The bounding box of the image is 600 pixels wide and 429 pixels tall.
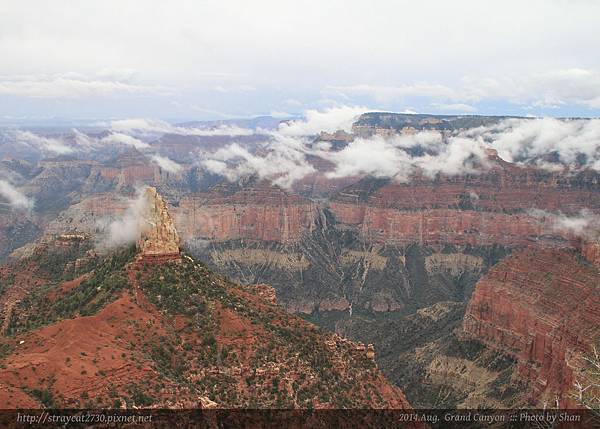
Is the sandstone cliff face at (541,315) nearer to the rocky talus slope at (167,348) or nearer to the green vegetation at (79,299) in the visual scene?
the rocky talus slope at (167,348)

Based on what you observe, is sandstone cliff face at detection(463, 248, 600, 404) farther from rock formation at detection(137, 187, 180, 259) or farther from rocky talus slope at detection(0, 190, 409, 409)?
rock formation at detection(137, 187, 180, 259)

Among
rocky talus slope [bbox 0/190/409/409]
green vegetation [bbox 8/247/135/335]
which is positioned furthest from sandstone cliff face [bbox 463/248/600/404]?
green vegetation [bbox 8/247/135/335]

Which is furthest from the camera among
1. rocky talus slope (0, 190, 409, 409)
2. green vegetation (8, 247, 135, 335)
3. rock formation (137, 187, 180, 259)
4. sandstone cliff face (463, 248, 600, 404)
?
sandstone cliff face (463, 248, 600, 404)

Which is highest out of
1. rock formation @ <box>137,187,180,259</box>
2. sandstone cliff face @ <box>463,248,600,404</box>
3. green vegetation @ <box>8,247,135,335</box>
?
rock formation @ <box>137,187,180,259</box>

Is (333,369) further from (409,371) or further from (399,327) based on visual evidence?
(399,327)

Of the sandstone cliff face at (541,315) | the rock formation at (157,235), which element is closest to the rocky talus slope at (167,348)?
the rock formation at (157,235)

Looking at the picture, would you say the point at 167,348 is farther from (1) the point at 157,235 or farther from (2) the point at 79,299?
(1) the point at 157,235

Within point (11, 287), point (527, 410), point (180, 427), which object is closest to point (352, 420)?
point (180, 427)

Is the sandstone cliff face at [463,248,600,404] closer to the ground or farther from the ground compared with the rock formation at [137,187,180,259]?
closer to the ground
